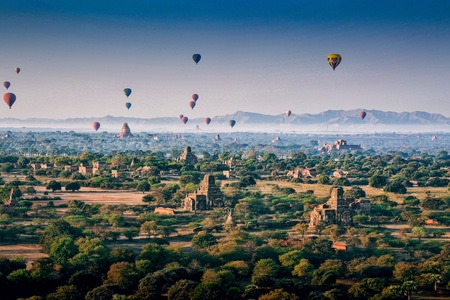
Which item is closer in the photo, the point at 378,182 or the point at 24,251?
the point at 24,251

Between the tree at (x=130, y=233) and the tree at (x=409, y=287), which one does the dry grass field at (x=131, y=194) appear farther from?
the tree at (x=130, y=233)

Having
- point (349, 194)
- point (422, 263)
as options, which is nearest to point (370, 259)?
point (422, 263)

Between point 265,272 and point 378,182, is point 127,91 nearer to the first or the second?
point 378,182

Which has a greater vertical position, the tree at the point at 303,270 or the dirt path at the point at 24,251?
the tree at the point at 303,270

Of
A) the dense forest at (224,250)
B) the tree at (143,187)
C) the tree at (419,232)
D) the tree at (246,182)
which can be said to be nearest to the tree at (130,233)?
the dense forest at (224,250)

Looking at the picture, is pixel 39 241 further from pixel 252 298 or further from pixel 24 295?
pixel 252 298

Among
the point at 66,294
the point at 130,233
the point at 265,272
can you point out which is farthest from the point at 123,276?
the point at 130,233

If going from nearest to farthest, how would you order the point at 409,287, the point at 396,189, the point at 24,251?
the point at 409,287
the point at 24,251
the point at 396,189

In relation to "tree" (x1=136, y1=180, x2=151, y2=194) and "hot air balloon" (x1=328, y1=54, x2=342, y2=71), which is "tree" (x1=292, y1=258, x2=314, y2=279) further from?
"hot air balloon" (x1=328, y1=54, x2=342, y2=71)
